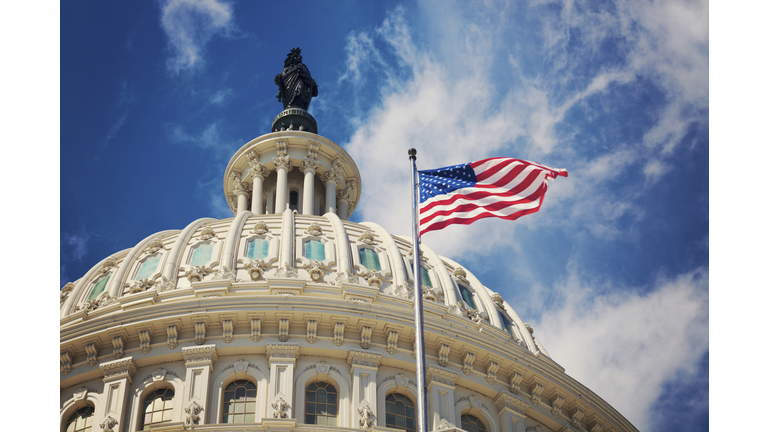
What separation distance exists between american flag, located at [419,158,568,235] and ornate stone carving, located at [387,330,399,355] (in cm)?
1199

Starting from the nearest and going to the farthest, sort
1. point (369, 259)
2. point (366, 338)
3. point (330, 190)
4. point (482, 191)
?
point (482, 191) → point (366, 338) → point (369, 259) → point (330, 190)

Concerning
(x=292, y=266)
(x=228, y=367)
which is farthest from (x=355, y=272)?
(x=228, y=367)

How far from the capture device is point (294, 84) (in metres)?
68.7

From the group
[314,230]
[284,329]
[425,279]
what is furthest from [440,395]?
[314,230]

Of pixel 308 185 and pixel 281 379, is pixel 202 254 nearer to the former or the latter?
pixel 281 379

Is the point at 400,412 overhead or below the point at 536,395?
below

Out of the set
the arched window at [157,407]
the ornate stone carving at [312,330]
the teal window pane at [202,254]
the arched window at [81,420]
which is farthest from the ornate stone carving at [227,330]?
the teal window pane at [202,254]

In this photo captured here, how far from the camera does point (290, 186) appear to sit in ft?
199

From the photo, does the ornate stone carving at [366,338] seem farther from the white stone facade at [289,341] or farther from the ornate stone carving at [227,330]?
the ornate stone carving at [227,330]

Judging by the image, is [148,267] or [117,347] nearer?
[117,347]

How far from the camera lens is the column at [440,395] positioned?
37.6 meters

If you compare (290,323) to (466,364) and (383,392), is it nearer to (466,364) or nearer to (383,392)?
(383,392)

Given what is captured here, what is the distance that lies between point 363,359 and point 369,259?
28.5 ft

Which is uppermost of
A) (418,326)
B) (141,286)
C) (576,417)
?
(141,286)
